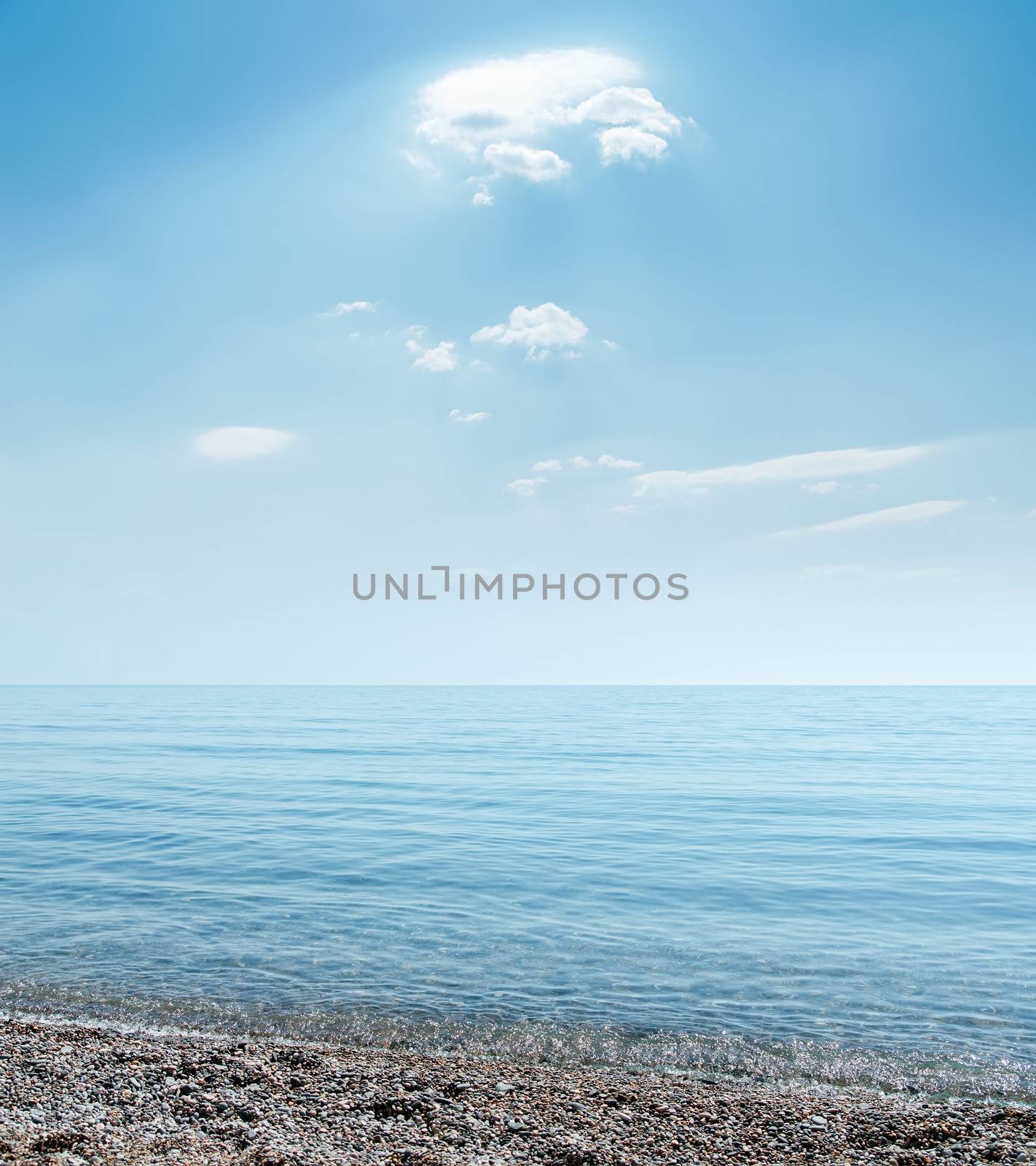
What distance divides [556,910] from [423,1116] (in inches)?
247

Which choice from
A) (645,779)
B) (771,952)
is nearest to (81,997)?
(771,952)

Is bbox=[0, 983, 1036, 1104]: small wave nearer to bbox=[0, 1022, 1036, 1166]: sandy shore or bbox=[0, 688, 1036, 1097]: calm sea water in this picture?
bbox=[0, 688, 1036, 1097]: calm sea water

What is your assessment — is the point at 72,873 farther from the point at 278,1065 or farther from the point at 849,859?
the point at 849,859

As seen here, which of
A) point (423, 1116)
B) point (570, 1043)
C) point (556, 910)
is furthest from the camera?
point (556, 910)

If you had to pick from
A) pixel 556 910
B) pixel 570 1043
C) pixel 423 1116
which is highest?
pixel 423 1116

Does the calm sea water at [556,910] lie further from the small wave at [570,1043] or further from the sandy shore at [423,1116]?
the sandy shore at [423,1116]

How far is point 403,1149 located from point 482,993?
3396 millimetres

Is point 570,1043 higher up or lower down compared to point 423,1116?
lower down

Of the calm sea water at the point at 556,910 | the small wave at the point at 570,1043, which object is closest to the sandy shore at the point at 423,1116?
the small wave at the point at 570,1043

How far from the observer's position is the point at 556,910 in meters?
11.9

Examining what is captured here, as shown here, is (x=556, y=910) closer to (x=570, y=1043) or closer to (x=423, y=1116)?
(x=570, y=1043)

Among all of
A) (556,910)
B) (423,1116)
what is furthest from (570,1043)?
(556,910)

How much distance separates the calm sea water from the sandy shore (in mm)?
837

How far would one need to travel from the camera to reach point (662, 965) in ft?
31.6
